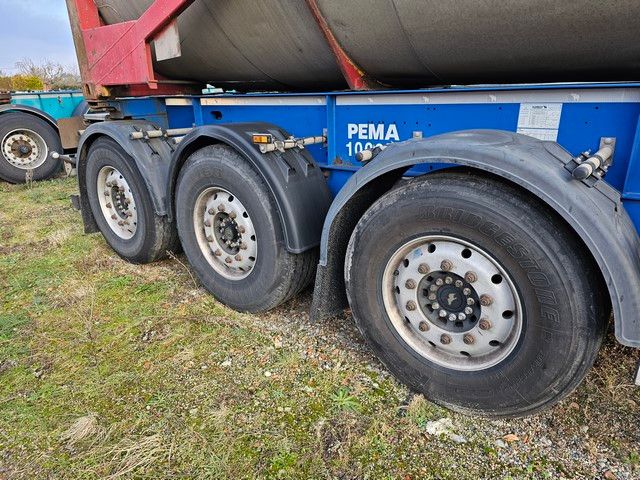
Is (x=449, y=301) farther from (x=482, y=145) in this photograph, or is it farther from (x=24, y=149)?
(x=24, y=149)

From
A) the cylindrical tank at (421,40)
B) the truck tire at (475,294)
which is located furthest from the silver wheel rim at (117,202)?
the truck tire at (475,294)

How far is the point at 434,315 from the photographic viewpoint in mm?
2242

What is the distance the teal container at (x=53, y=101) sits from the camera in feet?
26.7

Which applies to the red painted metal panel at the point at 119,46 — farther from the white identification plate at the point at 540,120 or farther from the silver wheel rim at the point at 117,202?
the white identification plate at the point at 540,120

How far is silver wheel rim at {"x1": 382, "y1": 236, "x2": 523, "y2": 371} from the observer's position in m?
2.00

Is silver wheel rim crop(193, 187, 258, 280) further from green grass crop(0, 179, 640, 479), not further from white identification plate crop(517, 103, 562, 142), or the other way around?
white identification plate crop(517, 103, 562, 142)

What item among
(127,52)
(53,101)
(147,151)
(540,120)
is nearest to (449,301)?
(540,120)

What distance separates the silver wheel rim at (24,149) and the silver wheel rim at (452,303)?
313 inches

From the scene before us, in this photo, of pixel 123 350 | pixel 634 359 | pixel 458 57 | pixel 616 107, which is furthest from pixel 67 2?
pixel 634 359

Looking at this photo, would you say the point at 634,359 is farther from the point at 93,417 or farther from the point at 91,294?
the point at 91,294

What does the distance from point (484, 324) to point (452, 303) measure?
0.58ft

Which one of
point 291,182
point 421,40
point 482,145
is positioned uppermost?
point 421,40

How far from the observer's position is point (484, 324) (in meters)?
2.05

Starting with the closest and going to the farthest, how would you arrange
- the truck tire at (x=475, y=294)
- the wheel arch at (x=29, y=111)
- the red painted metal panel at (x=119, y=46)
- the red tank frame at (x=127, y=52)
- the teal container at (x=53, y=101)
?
1. the truck tire at (x=475, y=294)
2. the red tank frame at (x=127, y=52)
3. the red painted metal panel at (x=119, y=46)
4. the wheel arch at (x=29, y=111)
5. the teal container at (x=53, y=101)
